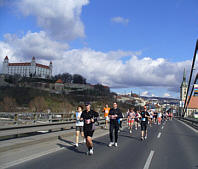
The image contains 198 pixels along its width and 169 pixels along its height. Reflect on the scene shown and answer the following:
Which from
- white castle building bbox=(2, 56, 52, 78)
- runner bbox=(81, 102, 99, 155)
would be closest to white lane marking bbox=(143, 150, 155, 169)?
runner bbox=(81, 102, 99, 155)

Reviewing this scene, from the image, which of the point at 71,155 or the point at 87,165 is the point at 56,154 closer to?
the point at 71,155

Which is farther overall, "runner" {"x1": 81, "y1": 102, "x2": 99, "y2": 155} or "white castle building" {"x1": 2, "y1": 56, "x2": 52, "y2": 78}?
"white castle building" {"x1": 2, "y1": 56, "x2": 52, "y2": 78}

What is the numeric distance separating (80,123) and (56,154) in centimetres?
194

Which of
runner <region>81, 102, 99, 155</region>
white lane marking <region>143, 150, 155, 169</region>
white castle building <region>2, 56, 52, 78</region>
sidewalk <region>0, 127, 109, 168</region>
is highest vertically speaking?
white castle building <region>2, 56, 52, 78</region>

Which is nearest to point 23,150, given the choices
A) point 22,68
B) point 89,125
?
point 89,125

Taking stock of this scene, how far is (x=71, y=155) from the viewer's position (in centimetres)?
860

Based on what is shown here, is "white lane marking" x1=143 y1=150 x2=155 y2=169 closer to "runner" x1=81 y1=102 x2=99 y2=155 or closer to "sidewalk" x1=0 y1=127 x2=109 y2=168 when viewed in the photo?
"runner" x1=81 y1=102 x2=99 y2=155

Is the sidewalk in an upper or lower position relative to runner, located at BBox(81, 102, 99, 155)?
lower

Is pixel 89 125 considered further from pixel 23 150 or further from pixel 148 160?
pixel 23 150

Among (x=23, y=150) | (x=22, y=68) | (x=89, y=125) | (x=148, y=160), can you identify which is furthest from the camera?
(x=22, y=68)

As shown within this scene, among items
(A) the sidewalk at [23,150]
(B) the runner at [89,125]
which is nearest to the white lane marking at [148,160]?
(B) the runner at [89,125]

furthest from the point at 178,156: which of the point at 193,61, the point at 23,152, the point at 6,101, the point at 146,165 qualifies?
the point at 193,61

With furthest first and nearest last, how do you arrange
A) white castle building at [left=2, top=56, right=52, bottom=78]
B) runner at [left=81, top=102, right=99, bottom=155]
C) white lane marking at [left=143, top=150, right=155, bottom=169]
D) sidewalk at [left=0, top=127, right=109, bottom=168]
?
white castle building at [left=2, top=56, right=52, bottom=78], runner at [left=81, top=102, right=99, bottom=155], sidewalk at [left=0, top=127, right=109, bottom=168], white lane marking at [left=143, top=150, right=155, bottom=169]

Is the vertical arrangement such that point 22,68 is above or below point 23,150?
above
